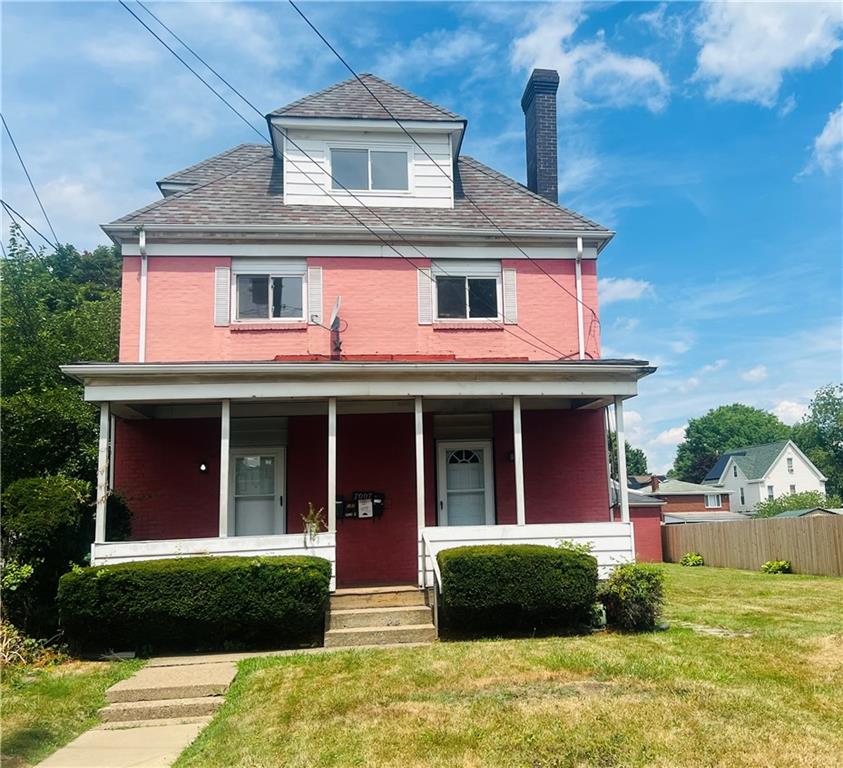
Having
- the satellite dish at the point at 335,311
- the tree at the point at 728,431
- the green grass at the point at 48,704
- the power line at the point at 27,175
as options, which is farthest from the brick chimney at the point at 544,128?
the tree at the point at 728,431

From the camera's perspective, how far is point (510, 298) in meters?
13.7

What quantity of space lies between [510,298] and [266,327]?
4556mm

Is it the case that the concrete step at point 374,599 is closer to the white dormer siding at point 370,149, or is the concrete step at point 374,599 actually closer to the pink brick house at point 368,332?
the pink brick house at point 368,332

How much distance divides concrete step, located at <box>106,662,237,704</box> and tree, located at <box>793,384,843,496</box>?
66672 mm

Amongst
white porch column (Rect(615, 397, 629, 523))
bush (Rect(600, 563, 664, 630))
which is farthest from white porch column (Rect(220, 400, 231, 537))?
white porch column (Rect(615, 397, 629, 523))

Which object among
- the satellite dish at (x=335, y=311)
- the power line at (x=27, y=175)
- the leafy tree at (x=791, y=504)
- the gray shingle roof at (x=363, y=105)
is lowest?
the leafy tree at (x=791, y=504)

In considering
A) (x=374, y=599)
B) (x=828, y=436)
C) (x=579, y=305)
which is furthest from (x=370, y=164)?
(x=828, y=436)

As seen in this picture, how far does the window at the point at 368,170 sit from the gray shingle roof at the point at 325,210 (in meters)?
0.54

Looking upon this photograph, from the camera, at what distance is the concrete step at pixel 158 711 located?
670cm

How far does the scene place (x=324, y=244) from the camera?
13.4 metres

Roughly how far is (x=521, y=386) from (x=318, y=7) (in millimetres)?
5945

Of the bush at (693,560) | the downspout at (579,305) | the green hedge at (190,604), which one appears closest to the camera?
the green hedge at (190,604)

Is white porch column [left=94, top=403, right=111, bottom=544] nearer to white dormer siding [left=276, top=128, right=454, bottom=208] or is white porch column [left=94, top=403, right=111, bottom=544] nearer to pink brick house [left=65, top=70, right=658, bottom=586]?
pink brick house [left=65, top=70, right=658, bottom=586]

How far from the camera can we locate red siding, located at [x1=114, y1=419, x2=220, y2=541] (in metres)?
12.2
